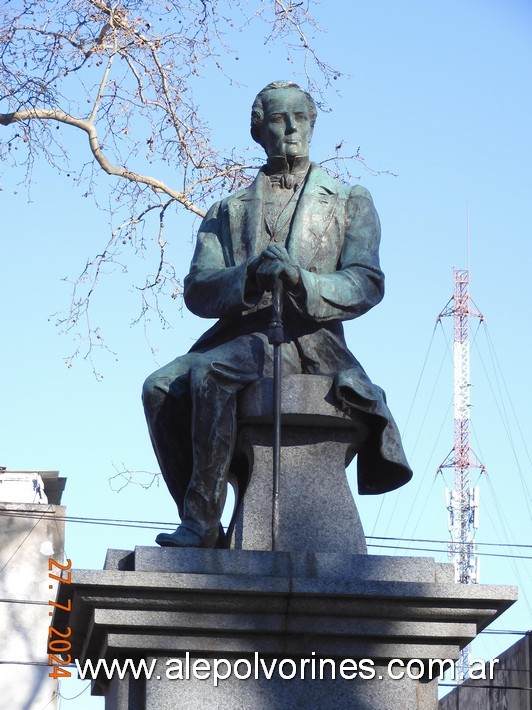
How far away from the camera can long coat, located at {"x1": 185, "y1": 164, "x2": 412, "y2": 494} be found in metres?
7.74

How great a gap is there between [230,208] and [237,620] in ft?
7.14

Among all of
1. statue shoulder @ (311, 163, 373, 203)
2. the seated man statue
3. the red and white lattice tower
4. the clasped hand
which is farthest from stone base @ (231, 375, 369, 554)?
the red and white lattice tower

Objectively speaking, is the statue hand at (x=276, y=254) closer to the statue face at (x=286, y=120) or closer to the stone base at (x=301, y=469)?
the stone base at (x=301, y=469)

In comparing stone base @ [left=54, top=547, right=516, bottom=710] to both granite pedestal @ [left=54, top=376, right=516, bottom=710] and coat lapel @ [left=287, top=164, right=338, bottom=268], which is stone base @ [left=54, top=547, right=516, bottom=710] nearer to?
granite pedestal @ [left=54, top=376, right=516, bottom=710]

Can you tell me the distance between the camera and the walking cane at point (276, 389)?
24.4ft

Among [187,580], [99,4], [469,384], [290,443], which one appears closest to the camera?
[187,580]

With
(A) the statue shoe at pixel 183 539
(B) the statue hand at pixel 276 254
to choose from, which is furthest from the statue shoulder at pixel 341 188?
(A) the statue shoe at pixel 183 539

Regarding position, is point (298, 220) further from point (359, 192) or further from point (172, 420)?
point (172, 420)

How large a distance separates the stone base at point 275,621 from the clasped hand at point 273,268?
1253 millimetres

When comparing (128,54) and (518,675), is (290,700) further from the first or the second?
(518,675)

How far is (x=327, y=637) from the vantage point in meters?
7.19

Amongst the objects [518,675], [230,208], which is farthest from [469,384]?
[230,208]

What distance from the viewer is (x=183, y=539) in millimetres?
7457

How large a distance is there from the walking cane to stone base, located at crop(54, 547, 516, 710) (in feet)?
0.89
